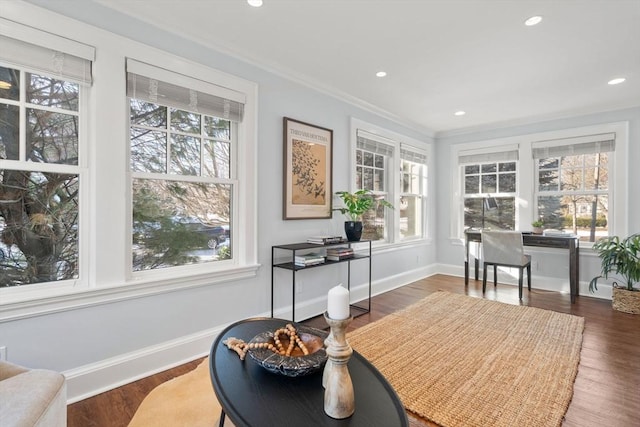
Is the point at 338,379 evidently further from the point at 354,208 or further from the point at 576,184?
the point at 576,184

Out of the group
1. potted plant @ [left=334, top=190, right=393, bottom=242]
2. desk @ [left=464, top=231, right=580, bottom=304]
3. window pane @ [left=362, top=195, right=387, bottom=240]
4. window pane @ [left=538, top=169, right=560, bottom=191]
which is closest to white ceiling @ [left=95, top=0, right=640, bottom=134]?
window pane @ [left=538, top=169, right=560, bottom=191]

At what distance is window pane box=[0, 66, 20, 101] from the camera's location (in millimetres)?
1747

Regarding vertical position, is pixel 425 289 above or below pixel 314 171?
below

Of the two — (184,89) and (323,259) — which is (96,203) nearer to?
(184,89)

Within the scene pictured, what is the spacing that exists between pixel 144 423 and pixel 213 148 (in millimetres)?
1893

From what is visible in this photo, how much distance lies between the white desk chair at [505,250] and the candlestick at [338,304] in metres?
3.84

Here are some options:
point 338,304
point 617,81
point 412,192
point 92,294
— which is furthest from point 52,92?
point 617,81

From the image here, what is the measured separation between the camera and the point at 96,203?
78.0 inches

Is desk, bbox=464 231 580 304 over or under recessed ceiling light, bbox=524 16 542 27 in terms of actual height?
under

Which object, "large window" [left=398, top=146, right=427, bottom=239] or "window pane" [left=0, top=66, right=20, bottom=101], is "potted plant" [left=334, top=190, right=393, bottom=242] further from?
"window pane" [left=0, top=66, right=20, bottom=101]

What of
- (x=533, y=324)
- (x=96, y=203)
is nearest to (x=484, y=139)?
(x=533, y=324)

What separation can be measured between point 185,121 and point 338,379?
220cm

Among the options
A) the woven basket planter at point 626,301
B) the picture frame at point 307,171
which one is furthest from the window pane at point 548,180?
the picture frame at point 307,171

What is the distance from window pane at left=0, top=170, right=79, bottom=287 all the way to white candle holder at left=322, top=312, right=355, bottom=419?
1834 millimetres
